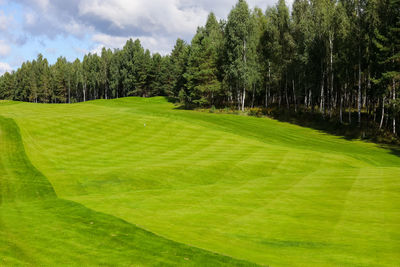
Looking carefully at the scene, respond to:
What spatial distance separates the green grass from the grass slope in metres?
0.04

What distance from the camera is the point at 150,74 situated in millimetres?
123000

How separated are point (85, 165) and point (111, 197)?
7868 mm

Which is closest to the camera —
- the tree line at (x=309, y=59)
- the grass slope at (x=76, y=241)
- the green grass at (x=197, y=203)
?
the grass slope at (x=76, y=241)

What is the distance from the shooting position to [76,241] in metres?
9.15

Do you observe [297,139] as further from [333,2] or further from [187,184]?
[333,2]

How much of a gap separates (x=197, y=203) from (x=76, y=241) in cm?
679

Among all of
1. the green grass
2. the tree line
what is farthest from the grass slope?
the tree line

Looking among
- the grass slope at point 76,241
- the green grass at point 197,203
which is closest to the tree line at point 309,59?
the green grass at point 197,203

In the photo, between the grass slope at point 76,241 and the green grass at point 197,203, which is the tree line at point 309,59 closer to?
the green grass at point 197,203

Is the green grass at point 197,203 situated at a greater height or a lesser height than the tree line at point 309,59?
lesser

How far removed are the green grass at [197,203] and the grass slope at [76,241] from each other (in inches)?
1.6

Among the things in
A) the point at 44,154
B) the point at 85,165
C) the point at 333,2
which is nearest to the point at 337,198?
the point at 85,165

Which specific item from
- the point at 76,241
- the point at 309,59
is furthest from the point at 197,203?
the point at 309,59

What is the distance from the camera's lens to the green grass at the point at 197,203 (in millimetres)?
8797
